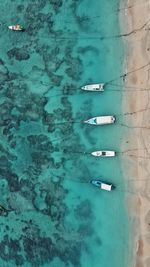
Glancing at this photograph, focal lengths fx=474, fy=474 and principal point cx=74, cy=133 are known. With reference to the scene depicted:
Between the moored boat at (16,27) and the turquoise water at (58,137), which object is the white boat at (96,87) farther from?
the moored boat at (16,27)

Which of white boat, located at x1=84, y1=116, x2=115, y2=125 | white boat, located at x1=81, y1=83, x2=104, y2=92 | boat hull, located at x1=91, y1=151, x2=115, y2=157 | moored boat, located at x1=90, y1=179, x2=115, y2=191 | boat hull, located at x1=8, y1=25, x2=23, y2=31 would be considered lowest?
moored boat, located at x1=90, y1=179, x2=115, y2=191

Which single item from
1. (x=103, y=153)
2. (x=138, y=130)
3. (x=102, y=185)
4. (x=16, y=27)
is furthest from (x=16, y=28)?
(x=102, y=185)

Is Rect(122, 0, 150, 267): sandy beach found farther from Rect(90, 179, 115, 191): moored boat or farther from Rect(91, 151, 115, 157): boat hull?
Rect(90, 179, 115, 191): moored boat

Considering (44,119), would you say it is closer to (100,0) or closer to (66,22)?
(66,22)

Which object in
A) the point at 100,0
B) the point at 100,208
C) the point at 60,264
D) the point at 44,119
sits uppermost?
the point at 100,0

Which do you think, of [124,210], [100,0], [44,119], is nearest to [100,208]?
[124,210]

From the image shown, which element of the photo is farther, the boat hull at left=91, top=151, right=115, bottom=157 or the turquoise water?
the turquoise water

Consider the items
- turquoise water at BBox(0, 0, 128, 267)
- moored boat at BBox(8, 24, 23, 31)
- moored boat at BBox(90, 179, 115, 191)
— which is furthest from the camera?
moored boat at BBox(8, 24, 23, 31)

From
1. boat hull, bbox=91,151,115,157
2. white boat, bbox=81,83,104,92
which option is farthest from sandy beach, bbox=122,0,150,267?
white boat, bbox=81,83,104,92
